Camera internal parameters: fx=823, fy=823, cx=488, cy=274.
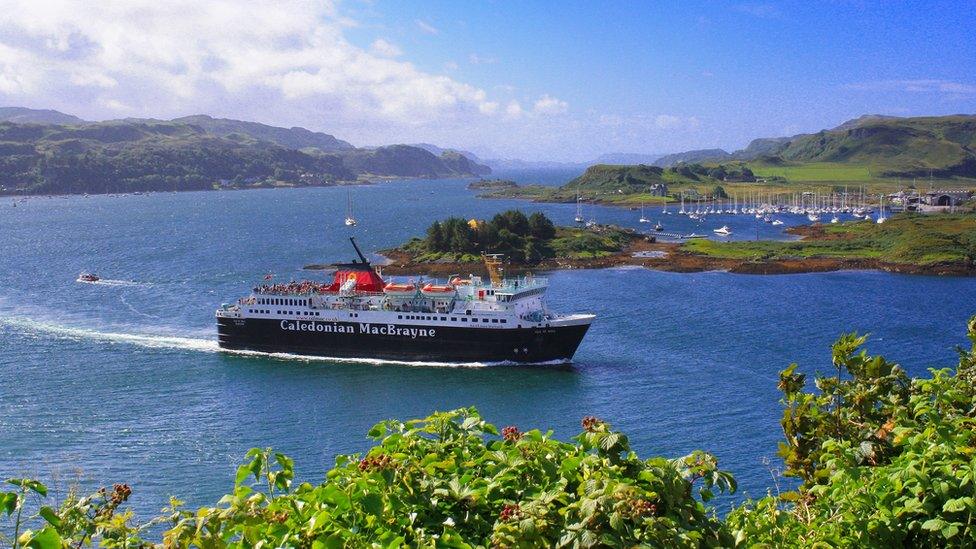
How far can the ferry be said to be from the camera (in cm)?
4816

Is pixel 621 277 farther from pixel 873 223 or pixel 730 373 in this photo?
pixel 873 223

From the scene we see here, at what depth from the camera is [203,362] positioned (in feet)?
164

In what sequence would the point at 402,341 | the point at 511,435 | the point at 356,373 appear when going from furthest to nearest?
the point at 402,341, the point at 356,373, the point at 511,435

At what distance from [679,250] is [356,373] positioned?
6311 cm

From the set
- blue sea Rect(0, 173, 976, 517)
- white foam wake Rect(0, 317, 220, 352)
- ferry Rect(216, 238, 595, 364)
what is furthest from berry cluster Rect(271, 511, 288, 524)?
white foam wake Rect(0, 317, 220, 352)

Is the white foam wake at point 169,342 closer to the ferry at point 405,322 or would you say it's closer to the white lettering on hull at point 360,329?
the ferry at point 405,322

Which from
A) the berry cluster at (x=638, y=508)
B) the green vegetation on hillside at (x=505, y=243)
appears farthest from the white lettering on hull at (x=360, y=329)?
the green vegetation on hillside at (x=505, y=243)

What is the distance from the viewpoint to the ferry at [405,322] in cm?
4816

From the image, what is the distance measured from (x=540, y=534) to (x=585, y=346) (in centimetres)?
4658

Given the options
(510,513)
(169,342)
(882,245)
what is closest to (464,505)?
(510,513)

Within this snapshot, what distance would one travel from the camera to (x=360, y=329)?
166 ft

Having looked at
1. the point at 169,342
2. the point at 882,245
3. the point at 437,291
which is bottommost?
the point at 169,342

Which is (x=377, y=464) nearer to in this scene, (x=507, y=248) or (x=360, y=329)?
(x=360, y=329)

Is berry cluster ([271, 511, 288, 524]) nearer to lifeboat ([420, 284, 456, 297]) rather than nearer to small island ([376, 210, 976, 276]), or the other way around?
lifeboat ([420, 284, 456, 297])
